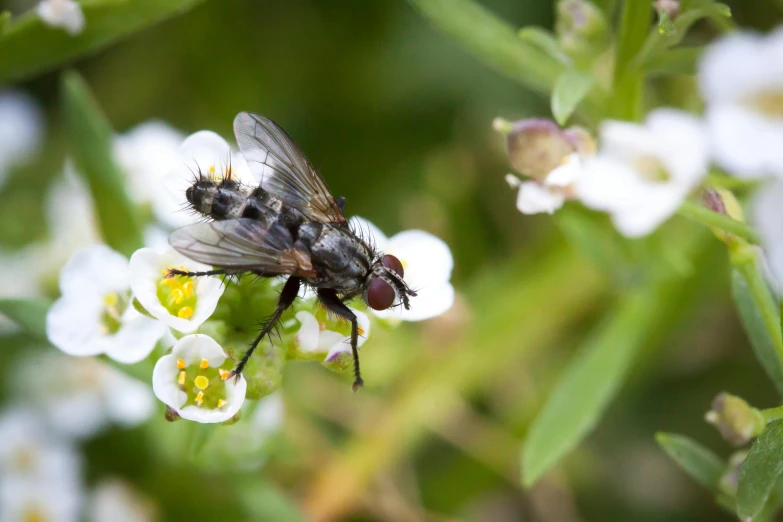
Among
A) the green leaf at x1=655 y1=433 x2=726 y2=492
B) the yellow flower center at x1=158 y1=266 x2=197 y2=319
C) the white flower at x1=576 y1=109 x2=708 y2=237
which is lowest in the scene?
the green leaf at x1=655 y1=433 x2=726 y2=492

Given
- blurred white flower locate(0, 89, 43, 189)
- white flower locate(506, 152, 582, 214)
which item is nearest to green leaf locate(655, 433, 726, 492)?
white flower locate(506, 152, 582, 214)

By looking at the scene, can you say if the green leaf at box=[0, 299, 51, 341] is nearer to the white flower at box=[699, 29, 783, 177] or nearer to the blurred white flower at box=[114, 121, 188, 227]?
the blurred white flower at box=[114, 121, 188, 227]

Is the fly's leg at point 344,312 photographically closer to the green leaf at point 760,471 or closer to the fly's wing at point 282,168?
the fly's wing at point 282,168

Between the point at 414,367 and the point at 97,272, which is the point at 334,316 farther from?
the point at 414,367

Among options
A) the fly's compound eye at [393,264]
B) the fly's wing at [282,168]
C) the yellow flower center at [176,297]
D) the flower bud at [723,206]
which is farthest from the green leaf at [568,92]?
the yellow flower center at [176,297]

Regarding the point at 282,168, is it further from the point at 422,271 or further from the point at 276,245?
the point at 422,271

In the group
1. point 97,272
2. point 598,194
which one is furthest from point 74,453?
Result: point 598,194
